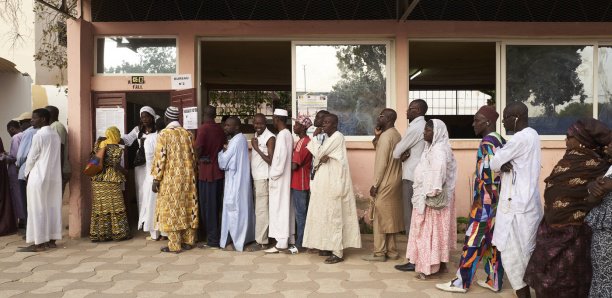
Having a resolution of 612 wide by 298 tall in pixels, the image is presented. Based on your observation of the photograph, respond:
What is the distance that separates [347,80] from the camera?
691 centimetres

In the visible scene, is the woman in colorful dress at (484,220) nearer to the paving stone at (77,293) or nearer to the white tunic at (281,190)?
the white tunic at (281,190)

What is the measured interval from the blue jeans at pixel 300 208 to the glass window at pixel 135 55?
8.65 feet

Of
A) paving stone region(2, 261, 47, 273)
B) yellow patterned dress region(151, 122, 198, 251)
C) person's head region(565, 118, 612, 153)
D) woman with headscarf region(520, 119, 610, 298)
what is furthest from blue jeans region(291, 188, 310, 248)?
person's head region(565, 118, 612, 153)

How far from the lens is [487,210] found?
4.22 metres

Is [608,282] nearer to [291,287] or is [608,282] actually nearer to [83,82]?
[291,287]

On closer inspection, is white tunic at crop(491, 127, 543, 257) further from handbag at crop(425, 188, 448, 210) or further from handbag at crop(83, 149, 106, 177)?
handbag at crop(83, 149, 106, 177)

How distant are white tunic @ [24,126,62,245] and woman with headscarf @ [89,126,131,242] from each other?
438 mm

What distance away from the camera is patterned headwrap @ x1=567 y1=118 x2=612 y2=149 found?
11.4 ft

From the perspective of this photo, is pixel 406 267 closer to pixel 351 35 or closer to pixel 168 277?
pixel 168 277

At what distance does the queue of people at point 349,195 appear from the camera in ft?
11.9

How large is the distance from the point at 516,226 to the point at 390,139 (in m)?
1.62

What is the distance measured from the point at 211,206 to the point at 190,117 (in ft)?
4.58

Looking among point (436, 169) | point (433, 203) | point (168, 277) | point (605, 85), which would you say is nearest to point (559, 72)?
point (605, 85)

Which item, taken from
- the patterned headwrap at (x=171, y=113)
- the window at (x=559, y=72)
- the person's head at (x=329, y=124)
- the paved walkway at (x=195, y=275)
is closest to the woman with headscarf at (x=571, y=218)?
the paved walkway at (x=195, y=275)
